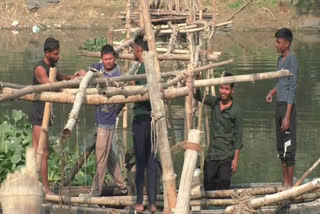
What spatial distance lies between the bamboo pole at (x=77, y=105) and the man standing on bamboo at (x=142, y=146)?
88 centimetres

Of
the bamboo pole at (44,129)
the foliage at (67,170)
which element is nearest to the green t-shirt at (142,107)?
the bamboo pole at (44,129)

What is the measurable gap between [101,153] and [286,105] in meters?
1.84

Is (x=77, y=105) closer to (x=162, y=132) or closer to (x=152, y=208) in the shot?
(x=162, y=132)

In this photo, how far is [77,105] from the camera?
16.5ft

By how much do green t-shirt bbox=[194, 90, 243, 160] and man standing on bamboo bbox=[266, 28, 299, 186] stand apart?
499mm

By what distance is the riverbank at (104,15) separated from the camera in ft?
113

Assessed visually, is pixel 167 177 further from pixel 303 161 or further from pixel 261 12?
pixel 261 12

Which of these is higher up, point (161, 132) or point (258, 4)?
point (258, 4)

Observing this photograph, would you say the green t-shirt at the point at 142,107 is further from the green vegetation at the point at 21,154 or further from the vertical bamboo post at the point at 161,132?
the vertical bamboo post at the point at 161,132

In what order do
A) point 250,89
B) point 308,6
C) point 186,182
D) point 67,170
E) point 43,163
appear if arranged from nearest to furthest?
point 186,182 → point 43,163 → point 67,170 → point 250,89 → point 308,6

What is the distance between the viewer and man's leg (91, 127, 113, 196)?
23.3 ft

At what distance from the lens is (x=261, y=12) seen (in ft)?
115

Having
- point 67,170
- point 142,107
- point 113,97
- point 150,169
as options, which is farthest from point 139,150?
point 67,170

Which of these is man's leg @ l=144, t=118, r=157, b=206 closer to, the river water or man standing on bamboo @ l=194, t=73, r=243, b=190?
man standing on bamboo @ l=194, t=73, r=243, b=190
